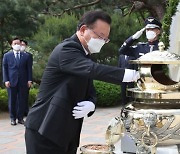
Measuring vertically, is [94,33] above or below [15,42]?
above

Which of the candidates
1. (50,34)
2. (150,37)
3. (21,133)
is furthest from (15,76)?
(50,34)

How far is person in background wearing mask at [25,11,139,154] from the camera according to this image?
2.22 metres

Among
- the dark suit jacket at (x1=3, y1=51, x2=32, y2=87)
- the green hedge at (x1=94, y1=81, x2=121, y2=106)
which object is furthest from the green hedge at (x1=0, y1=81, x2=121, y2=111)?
the dark suit jacket at (x1=3, y1=51, x2=32, y2=87)

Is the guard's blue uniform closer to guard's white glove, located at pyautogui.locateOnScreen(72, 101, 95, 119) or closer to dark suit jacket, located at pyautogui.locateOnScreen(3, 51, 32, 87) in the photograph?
dark suit jacket, located at pyautogui.locateOnScreen(3, 51, 32, 87)

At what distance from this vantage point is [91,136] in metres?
5.53

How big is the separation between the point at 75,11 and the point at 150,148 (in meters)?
9.13

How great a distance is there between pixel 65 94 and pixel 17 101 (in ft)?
16.1

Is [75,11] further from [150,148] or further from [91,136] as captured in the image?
[150,148]

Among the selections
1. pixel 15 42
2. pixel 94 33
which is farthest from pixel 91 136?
pixel 94 33

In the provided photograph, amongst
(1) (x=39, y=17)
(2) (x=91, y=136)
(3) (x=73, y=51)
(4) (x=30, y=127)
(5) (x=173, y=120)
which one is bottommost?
(2) (x=91, y=136)

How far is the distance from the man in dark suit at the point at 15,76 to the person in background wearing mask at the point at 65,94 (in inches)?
178

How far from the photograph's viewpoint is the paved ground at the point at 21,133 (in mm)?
4966

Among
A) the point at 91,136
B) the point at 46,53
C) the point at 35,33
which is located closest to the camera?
the point at 91,136

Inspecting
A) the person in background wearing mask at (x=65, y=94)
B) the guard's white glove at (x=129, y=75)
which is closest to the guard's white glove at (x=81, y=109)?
the person in background wearing mask at (x=65, y=94)
